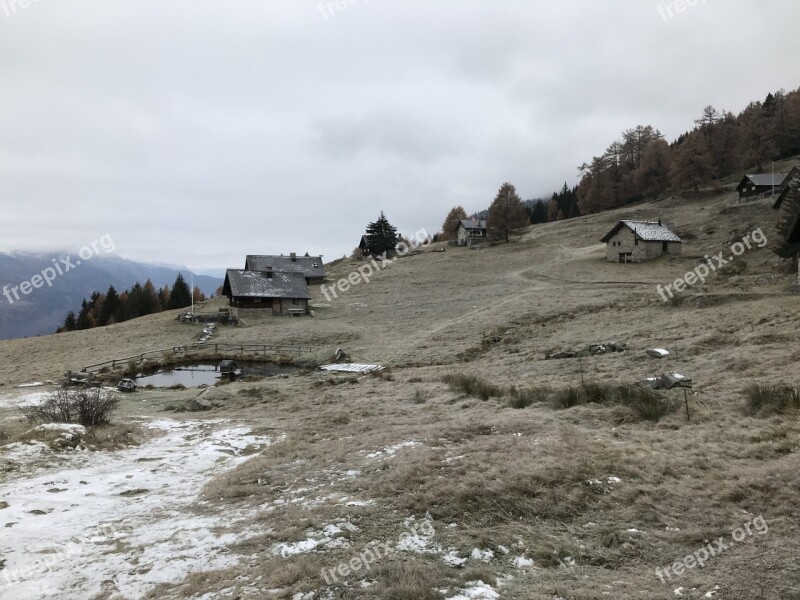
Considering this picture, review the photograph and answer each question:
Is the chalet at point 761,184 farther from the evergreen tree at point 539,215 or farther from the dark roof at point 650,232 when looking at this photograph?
the evergreen tree at point 539,215

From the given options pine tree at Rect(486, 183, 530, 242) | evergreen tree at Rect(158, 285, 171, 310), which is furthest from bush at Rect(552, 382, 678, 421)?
evergreen tree at Rect(158, 285, 171, 310)

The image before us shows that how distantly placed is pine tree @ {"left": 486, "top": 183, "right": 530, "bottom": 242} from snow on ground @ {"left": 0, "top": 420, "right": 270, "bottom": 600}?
76417mm

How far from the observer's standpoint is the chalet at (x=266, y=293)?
53000 mm

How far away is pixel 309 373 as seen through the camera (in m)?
28.4

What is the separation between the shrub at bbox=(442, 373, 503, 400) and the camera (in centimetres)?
1664

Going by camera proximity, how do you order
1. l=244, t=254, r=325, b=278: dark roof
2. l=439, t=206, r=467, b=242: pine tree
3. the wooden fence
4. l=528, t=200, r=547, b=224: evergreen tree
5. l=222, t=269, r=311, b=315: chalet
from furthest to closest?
l=528, t=200, r=547, b=224: evergreen tree, l=439, t=206, r=467, b=242: pine tree, l=244, t=254, r=325, b=278: dark roof, l=222, t=269, r=311, b=315: chalet, the wooden fence

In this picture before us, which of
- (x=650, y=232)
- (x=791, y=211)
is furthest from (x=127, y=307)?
(x=791, y=211)

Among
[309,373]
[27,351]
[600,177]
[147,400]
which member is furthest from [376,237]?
[147,400]

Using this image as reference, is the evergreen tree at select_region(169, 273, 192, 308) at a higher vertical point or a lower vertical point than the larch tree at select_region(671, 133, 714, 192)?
lower

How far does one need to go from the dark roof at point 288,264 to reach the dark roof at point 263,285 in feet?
47.8

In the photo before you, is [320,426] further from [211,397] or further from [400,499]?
[211,397]

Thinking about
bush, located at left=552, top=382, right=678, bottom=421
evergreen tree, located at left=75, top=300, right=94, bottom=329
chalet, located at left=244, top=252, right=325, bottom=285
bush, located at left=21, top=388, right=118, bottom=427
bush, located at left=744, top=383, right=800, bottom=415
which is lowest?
bush, located at left=552, top=382, right=678, bottom=421

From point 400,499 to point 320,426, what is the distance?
265 inches

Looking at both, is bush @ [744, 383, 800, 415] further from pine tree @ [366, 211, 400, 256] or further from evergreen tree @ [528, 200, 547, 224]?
evergreen tree @ [528, 200, 547, 224]
